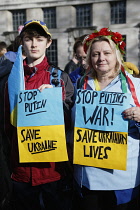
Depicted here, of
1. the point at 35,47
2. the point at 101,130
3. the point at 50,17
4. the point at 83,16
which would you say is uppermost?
the point at 50,17

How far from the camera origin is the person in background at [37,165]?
233 cm

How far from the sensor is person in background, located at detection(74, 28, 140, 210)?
2.15 m

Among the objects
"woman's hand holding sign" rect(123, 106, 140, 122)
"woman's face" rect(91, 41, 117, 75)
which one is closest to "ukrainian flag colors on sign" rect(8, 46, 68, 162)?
"woman's face" rect(91, 41, 117, 75)

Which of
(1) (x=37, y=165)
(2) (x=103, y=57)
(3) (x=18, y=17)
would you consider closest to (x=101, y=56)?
(2) (x=103, y=57)

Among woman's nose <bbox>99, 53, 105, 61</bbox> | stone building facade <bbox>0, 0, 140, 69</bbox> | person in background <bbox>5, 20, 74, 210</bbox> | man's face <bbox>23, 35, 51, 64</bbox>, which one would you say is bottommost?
person in background <bbox>5, 20, 74, 210</bbox>

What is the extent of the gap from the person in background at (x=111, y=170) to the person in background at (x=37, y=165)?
0.22 m

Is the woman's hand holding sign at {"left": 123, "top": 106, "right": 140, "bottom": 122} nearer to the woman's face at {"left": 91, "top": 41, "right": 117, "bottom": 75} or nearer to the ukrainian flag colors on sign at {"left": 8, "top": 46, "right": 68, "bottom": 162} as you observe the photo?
the woman's face at {"left": 91, "top": 41, "right": 117, "bottom": 75}

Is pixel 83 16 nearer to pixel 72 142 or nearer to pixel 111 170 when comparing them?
pixel 72 142

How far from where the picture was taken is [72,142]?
2.34 metres

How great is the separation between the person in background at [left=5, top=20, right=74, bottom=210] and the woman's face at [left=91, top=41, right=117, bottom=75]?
0.33m

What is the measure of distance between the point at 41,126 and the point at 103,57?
81cm

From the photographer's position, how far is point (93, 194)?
7.31 ft

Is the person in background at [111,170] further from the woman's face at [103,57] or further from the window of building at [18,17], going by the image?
the window of building at [18,17]

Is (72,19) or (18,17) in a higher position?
(18,17)
